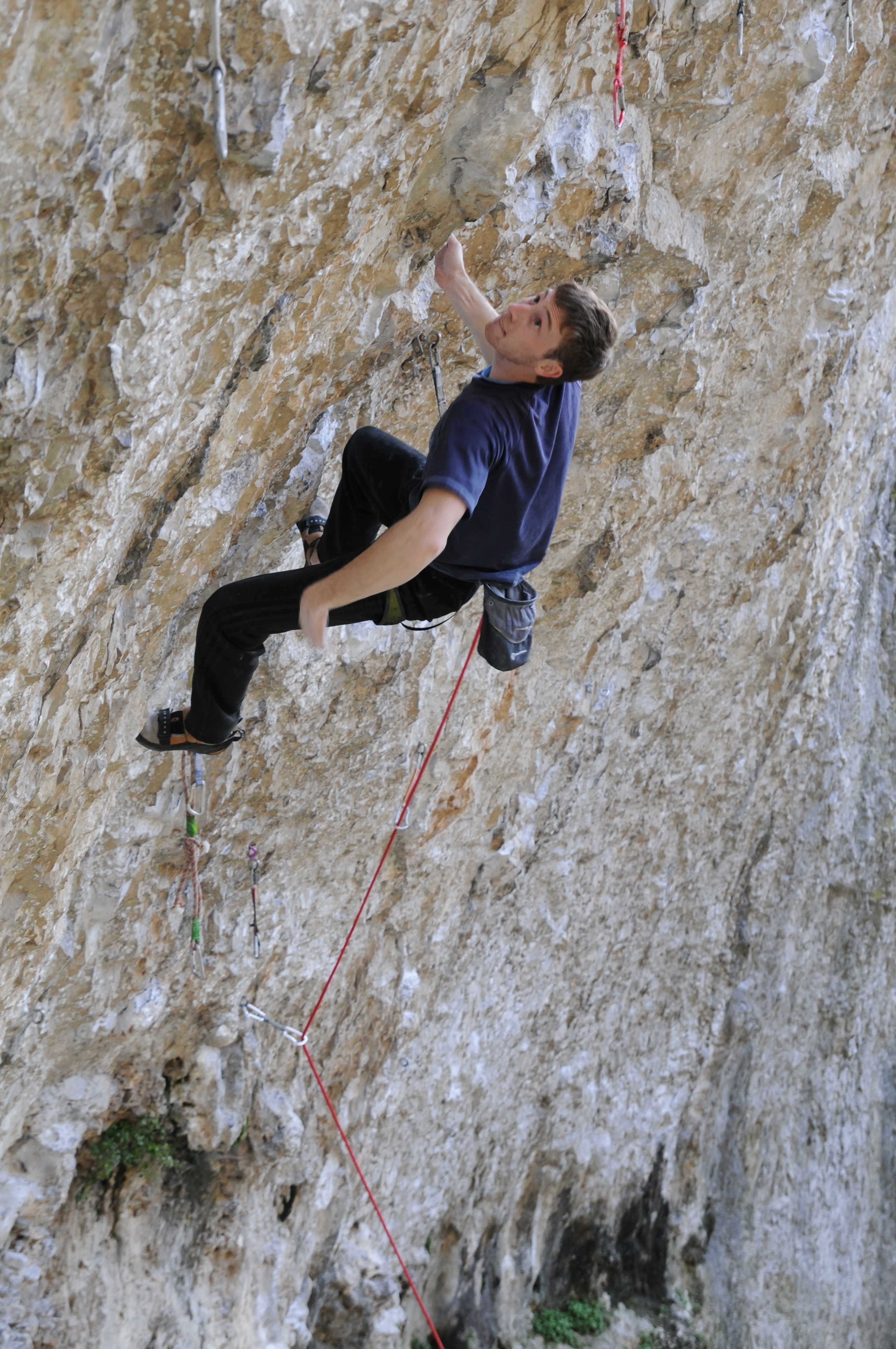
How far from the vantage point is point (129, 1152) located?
4816 mm

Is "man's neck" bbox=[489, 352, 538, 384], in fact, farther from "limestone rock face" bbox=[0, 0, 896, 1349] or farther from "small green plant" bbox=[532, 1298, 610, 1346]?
"small green plant" bbox=[532, 1298, 610, 1346]

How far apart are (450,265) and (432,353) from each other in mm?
563

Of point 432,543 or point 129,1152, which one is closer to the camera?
point 432,543

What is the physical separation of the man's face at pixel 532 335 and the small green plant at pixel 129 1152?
12.7ft

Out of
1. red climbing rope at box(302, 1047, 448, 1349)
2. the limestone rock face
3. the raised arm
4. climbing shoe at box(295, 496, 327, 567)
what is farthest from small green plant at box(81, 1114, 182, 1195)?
the raised arm

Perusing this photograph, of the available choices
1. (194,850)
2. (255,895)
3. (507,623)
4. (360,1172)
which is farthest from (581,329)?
(360,1172)

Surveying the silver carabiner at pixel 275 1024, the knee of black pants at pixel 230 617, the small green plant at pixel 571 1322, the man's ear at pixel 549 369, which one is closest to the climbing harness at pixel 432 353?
the man's ear at pixel 549 369

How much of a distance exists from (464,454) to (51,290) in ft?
3.29

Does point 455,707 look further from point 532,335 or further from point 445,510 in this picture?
point 445,510

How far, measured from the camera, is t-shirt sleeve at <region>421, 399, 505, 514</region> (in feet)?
8.42

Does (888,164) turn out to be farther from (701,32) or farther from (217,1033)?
(217,1033)

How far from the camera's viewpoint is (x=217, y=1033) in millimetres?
5039

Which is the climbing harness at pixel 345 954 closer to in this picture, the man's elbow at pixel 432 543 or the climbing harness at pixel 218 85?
the man's elbow at pixel 432 543

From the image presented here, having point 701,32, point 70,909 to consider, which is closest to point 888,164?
point 701,32
